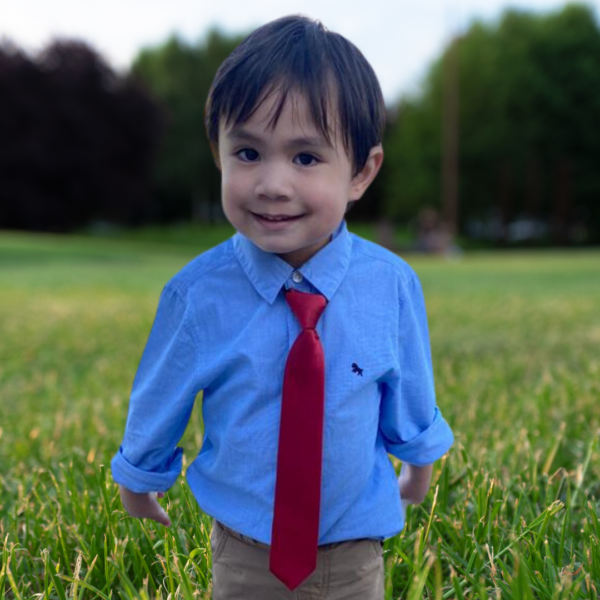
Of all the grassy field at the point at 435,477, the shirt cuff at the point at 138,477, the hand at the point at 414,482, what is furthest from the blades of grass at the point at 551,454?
the shirt cuff at the point at 138,477

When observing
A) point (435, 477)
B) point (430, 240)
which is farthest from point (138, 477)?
point (430, 240)

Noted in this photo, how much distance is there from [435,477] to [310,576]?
0.94 metres

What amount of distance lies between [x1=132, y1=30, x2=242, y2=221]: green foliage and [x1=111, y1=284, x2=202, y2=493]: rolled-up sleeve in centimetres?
4823

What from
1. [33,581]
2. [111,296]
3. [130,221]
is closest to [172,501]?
[33,581]

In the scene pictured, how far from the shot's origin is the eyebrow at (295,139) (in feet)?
4.92

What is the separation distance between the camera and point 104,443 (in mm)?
3029

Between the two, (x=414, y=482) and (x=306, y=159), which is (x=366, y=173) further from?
(x=414, y=482)

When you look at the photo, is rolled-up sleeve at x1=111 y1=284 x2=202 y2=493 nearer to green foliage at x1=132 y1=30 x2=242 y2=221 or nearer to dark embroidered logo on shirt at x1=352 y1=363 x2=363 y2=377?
dark embroidered logo on shirt at x1=352 y1=363 x2=363 y2=377

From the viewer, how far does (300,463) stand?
1.47 m

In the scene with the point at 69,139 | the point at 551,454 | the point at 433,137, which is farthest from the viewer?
the point at 433,137

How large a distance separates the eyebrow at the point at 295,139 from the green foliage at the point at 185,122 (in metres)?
48.3

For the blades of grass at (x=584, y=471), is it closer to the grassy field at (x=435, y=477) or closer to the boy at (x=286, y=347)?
the grassy field at (x=435, y=477)

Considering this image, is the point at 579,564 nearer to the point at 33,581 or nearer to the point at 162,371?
the point at 162,371

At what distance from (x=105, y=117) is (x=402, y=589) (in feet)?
134
